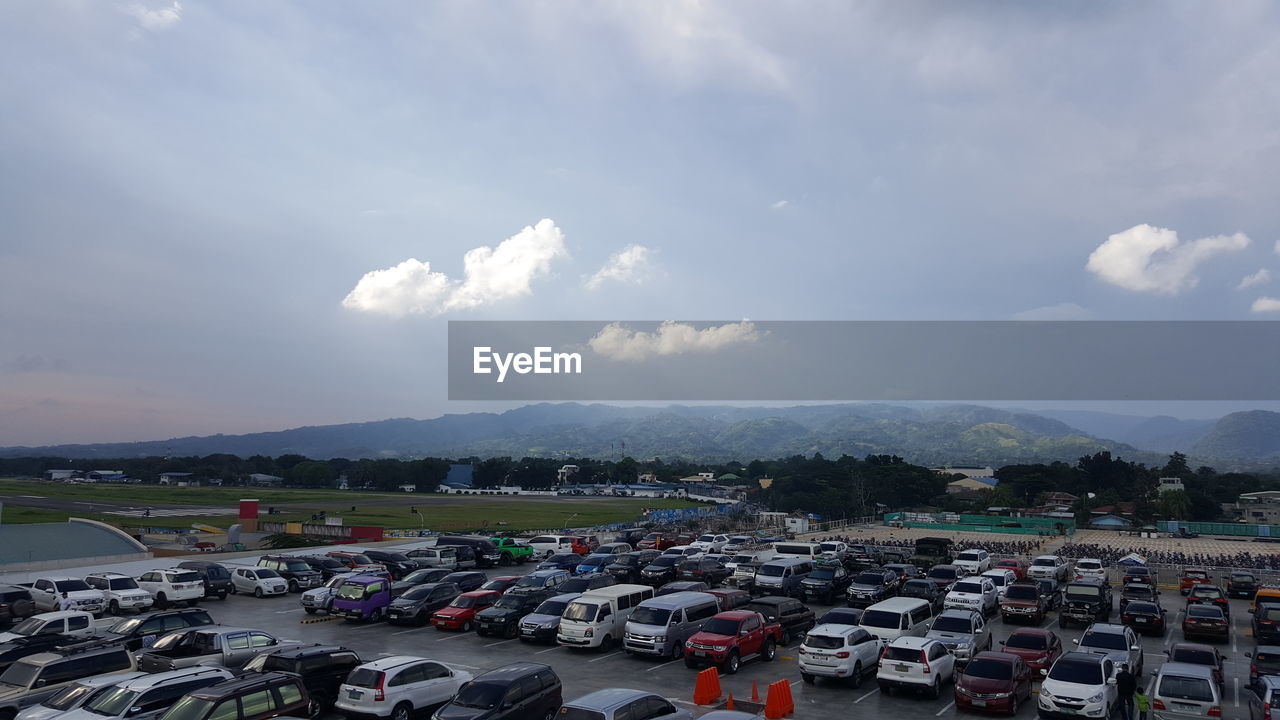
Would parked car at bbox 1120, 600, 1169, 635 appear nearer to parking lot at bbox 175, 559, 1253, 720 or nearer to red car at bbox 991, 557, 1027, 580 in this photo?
parking lot at bbox 175, 559, 1253, 720

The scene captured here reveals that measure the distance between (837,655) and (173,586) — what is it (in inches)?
980

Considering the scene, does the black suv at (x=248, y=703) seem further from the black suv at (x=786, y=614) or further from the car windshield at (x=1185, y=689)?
the car windshield at (x=1185, y=689)

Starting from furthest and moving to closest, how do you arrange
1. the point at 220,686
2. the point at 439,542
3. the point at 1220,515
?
the point at 1220,515 < the point at 439,542 < the point at 220,686

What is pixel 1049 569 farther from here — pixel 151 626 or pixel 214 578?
pixel 214 578

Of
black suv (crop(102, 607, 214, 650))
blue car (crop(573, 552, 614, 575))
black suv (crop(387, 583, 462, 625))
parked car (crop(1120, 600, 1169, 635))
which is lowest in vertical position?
parked car (crop(1120, 600, 1169, 635))

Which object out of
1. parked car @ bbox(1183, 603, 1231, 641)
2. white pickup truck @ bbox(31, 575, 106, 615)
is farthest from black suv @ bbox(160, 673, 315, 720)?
parked car @ bbox(1183, 603, 1231, 641)

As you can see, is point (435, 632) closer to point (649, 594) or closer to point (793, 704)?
point (649, 594)

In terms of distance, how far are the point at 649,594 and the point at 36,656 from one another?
634 inches

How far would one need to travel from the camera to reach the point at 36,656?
15.9 m

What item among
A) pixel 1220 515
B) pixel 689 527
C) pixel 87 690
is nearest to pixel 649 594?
pixel 87 690

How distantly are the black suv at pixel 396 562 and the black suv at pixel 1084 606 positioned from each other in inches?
1126

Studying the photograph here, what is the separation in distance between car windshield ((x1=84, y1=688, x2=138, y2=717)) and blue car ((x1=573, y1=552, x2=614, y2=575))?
76.1 feet

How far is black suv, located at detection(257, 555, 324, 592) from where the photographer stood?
34.0 metres

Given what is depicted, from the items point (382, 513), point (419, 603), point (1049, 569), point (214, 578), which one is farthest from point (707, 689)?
point (382, 513)
